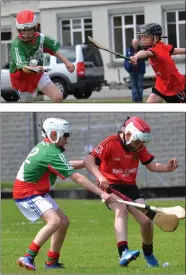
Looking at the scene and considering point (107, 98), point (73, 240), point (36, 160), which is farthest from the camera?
point (107, 98)

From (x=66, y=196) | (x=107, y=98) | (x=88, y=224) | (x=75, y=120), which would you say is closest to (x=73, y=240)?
(x=88, y=224)

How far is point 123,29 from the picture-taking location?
25.6m

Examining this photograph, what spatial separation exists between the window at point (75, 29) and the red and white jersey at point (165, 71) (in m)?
16.5

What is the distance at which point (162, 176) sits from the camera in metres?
20.6

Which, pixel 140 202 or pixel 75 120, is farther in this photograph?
pixel 75 120

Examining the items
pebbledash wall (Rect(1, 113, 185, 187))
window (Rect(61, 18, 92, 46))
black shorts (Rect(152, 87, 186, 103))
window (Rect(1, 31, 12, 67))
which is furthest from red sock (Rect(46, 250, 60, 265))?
window (Rect(61, 18, 92, 46))

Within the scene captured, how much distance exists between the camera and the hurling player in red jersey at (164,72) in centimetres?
849

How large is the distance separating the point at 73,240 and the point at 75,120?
39.9ft

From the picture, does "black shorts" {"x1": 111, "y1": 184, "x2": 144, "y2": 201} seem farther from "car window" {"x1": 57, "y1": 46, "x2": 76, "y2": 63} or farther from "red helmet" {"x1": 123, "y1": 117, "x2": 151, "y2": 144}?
"car window" {"x1": 57, "y1": 46, "x2": 76, "y2": 63}

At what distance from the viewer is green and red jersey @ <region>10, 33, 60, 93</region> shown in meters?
7.86

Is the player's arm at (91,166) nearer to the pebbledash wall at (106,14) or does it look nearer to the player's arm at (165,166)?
the player's arm at (165,166)

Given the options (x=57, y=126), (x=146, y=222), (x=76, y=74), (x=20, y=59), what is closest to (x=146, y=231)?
(x=146, y=222)

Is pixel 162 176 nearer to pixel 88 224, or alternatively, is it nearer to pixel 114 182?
pixel 88 224

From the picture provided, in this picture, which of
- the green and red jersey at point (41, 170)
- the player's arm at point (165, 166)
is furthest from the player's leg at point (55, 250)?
the player's arm at point (165, 166)
